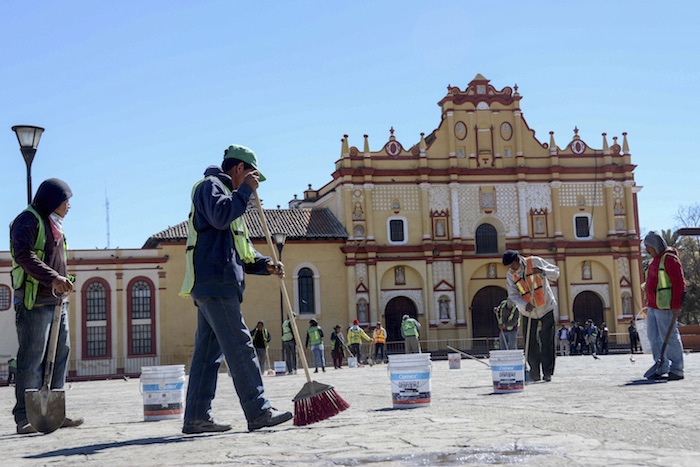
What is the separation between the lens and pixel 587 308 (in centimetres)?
4500

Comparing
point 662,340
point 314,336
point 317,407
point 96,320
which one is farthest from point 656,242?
point 96,320

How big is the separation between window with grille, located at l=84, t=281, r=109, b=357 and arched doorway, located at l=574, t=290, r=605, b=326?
22578mm

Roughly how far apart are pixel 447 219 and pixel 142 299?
15.2m

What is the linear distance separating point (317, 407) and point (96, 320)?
118ft

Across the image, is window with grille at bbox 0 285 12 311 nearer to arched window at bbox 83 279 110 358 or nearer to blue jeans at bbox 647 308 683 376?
arched window at bbox 83 279 110 358

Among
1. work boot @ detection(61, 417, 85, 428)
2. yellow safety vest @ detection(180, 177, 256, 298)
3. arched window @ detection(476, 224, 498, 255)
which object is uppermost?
arched window @ detection(476, 224, 498, 255)

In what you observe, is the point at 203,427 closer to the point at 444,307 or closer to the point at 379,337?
the point at 379,337

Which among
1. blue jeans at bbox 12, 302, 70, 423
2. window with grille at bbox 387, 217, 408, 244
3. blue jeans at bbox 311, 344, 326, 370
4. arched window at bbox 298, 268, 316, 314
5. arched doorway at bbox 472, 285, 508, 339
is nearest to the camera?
blue jeans at bbox 12, 302, 70, 423

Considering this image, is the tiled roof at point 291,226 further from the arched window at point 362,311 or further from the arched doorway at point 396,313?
the arched doorway at point 396,313

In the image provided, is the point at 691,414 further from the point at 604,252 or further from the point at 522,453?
the point at 604,252

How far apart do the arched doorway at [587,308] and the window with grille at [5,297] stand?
2677 centimetres

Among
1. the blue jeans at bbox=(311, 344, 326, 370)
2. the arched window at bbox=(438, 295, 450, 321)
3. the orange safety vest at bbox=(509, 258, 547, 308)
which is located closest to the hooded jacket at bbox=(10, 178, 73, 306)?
the orange safety vest at bbox=(509, 258, 547, 308)

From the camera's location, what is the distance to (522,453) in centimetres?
455

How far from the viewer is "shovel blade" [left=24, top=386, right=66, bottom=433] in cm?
682
